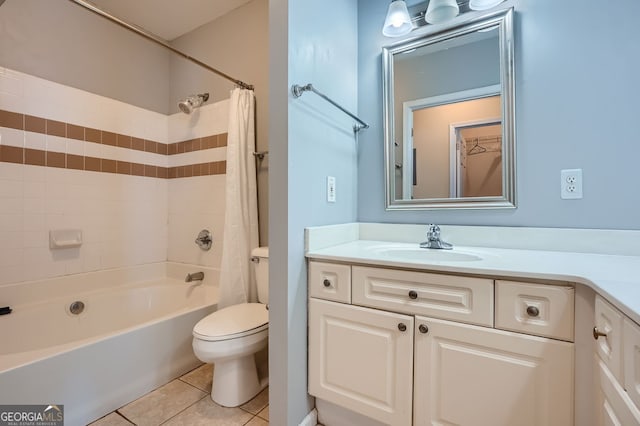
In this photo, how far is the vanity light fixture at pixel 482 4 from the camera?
132cm

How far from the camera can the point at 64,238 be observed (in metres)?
1.83

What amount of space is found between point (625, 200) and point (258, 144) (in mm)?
1944

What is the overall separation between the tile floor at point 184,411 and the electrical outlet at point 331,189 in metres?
1.11

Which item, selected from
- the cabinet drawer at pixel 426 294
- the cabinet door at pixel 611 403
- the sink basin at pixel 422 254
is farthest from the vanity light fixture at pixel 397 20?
the cabinet door at pixel 611 403

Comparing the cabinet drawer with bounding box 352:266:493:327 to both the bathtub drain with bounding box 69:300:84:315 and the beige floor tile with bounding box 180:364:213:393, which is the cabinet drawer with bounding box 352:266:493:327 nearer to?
the beige floor tile with bounding box 180:364:213:393

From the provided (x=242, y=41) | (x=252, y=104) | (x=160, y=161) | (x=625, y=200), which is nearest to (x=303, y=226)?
(x=252, y=104)

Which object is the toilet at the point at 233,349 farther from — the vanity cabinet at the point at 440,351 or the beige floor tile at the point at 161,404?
the vanity cabinet at the point at 440,351

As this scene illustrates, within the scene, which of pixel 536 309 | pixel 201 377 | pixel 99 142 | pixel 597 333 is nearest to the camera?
pixel 597 333

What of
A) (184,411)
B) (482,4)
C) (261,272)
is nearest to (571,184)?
(482,4)

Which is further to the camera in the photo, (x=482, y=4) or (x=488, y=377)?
(x=482, y=4)

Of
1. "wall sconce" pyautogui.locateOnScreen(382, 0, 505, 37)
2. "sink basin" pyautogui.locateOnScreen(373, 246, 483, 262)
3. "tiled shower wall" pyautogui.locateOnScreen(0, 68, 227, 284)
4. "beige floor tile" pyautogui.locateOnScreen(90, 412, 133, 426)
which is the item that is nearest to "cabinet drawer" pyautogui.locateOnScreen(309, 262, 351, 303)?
"sink basin" pyautogui.locateOnScreen(373, 246, 483, 262)

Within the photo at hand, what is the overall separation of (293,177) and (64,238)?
1.74m

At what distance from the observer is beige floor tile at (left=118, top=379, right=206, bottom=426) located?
1325 millimetres

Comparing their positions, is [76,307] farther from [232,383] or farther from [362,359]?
[362,359]
